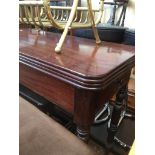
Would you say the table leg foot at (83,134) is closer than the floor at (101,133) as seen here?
Yes

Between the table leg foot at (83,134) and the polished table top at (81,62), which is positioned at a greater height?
the polished table top at (81,62)

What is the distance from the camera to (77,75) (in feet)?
1.50

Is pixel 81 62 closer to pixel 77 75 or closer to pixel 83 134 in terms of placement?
pixel 77 75

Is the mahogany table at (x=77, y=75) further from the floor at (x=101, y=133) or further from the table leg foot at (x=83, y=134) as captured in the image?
the floor at (x=101, y=133)

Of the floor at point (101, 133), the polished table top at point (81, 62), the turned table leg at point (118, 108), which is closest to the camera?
the polished table top at point (81, 62)

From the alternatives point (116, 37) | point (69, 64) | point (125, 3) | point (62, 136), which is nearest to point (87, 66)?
point (69, 64)

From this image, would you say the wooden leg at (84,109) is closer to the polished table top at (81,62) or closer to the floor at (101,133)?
the polished table top at (81,62)

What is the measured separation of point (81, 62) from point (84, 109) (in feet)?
0.44

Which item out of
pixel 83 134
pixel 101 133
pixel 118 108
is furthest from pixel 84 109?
pixel 101 133

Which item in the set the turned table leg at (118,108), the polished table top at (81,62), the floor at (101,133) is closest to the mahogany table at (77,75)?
the polished table top at (81,62)

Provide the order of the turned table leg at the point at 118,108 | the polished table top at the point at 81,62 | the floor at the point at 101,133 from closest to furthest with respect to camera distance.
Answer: the polished table top at the point at 81,62, the turned table leg at the point at 118,108, the floor at the point at 101,133

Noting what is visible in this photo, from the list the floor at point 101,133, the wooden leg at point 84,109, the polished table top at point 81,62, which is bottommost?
the floor at point 101,133

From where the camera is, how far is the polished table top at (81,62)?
1.48 feet
